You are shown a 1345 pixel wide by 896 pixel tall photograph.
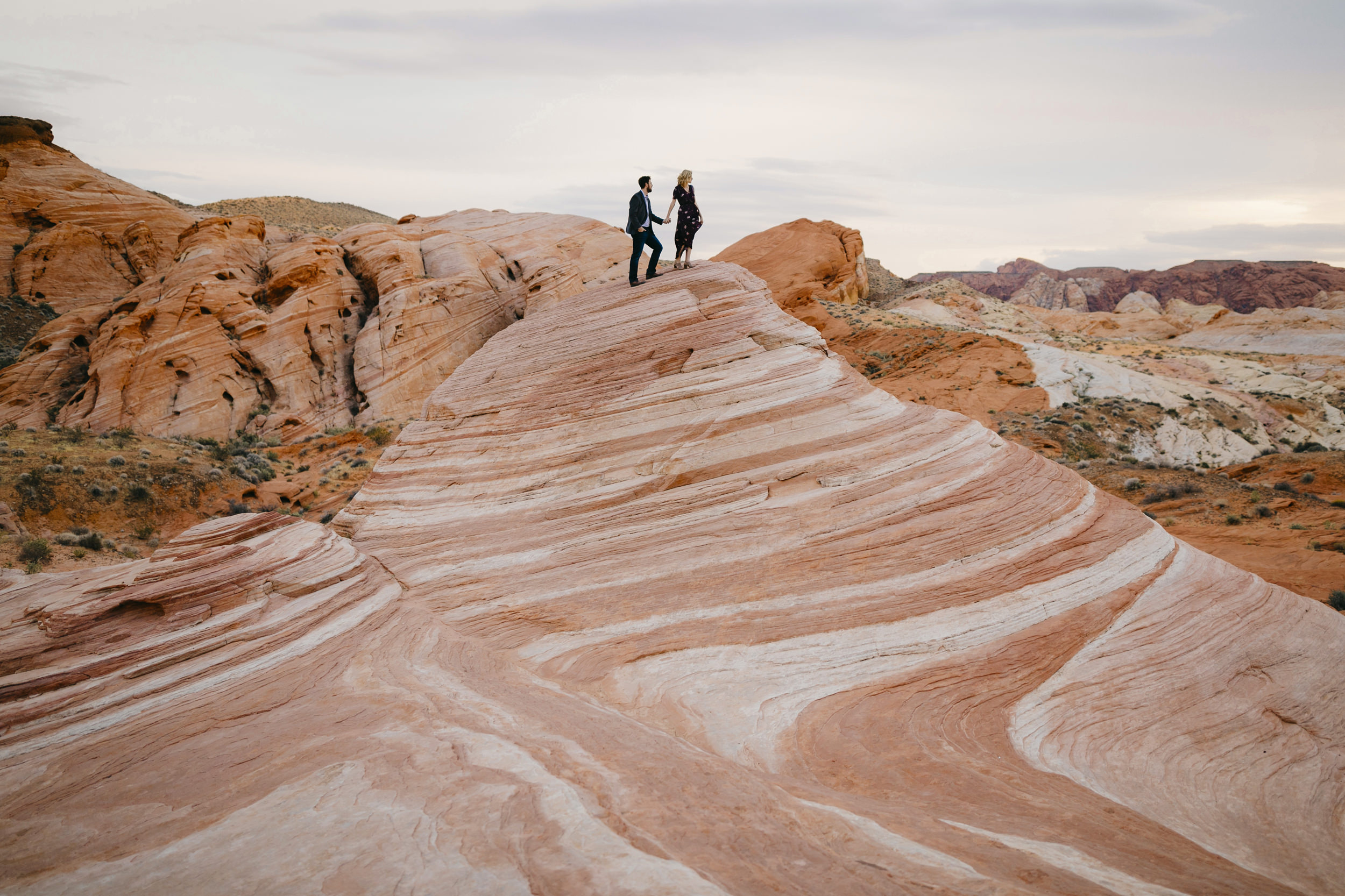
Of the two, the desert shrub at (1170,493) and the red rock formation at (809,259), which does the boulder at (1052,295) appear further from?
the desert shrub at (1170,493)

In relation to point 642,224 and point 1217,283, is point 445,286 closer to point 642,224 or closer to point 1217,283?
point 642,224

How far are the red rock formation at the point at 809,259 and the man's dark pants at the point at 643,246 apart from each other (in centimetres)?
3435

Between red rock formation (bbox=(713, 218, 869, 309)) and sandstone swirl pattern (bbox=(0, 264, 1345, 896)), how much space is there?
39.6 meters

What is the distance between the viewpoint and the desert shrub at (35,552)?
13.3 m

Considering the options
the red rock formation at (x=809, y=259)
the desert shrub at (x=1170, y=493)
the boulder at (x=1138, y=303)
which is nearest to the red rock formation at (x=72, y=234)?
the red rock formation at (x=809, y=259)

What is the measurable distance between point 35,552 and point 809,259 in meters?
46.7

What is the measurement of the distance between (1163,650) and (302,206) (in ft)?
238

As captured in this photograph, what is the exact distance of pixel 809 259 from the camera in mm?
50812

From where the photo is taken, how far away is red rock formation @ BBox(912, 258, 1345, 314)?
9156cm

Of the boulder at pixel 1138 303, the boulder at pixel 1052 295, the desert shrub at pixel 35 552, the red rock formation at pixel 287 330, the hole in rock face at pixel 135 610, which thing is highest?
the boulder at pixel 1052 295

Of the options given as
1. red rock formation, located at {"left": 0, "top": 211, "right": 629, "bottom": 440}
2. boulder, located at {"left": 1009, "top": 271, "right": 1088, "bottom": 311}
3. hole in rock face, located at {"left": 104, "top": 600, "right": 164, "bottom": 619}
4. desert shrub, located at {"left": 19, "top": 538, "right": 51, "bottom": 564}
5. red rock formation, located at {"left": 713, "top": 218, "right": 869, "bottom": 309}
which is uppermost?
boulder, located at {"left": 1009, "top": 271, "right": 1088, "bottom": 311}

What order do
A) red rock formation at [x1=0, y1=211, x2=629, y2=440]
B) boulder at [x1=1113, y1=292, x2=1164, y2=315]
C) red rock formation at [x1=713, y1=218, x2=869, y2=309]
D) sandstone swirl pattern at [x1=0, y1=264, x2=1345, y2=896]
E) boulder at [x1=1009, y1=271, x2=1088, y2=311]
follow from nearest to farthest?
sandstone swirl pattern at [x1=0, y1=264, x2=1345, y2=896], red rock formation at [x1=0, y1=211, x2=629, y2=440], red rock formation at [x1=713, y1=218, x2=869, y2=309], boulder at [x1=1113, y1=292, x2=1164, y2=315], boulder at [x1=1009, y1=271, x2=1088, y2=311]

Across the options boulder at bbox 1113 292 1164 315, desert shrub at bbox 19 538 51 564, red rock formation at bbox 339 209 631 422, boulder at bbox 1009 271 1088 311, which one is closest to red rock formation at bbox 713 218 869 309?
red rock formation at bbox 339 209 631 422

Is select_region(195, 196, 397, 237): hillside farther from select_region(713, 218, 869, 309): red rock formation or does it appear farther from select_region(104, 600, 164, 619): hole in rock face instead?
select_region(104, 600, 164, 619): hole in rock face
